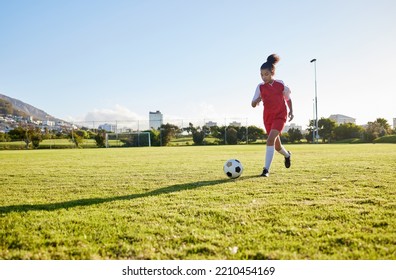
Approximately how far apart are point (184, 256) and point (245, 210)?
1.26m

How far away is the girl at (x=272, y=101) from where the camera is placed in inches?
232

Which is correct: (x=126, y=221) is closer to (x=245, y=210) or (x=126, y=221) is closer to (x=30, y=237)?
(x=30, y=237)

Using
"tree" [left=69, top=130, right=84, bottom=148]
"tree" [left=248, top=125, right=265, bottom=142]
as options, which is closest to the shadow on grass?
"tree" [left=69, top=130, right=84, bottom=148]

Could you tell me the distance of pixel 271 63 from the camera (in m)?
5.88

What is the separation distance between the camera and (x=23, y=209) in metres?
3.45

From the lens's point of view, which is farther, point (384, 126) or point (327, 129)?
point (384, 126)

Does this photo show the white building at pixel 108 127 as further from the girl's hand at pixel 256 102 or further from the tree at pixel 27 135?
the girl's hand at pixel 256 102

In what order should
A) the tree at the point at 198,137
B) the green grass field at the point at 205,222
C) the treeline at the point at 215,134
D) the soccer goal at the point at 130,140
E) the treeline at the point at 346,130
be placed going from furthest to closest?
the treeline at the point at 346,130
the tree at the point at 198,137
the soccer goal at the point at 130,140
the treeline at the point at 215,134
the green grass field at the point at 205,222

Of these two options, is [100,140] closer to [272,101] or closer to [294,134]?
[294,134]

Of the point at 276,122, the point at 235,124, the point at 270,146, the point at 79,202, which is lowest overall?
the point at 79,202

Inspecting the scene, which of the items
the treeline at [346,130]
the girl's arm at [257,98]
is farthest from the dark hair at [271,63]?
the treeline at [346,130]

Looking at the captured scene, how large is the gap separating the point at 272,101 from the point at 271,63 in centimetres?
77

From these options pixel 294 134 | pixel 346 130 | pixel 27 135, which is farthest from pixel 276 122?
pixel 346 130

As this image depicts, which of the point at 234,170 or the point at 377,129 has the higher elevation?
the point at 377,129
